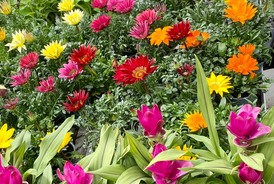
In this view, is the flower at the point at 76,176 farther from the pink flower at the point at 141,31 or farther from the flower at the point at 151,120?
the pink flower at the point at 141,31

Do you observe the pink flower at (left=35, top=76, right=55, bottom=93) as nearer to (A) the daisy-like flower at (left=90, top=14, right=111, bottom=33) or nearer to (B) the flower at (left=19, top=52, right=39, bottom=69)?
(B) the flower at (left=19, top=52, right=39, bottom=69)

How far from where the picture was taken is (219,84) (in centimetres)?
176

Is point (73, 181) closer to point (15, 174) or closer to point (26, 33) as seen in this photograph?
point (15, 174)

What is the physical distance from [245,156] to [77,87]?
1.22m

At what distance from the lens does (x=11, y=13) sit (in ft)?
8.88

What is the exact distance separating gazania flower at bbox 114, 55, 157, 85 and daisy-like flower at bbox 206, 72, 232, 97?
237mm

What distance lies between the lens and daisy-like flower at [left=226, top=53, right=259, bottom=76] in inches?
71.1

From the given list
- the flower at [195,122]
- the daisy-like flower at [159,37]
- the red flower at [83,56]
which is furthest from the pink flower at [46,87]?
the flower at [195,122]

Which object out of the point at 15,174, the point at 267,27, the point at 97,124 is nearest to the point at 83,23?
the point at 97,124

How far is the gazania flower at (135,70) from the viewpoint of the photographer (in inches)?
68.2

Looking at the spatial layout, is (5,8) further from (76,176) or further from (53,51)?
(76,176)

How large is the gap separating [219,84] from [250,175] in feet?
2.46

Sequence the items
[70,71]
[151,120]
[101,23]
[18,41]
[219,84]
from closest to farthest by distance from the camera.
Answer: [151,120] → [219,84] → [70,71] → [101,23] → [18,41]

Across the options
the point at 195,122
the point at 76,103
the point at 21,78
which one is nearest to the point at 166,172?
the point at 195,122
